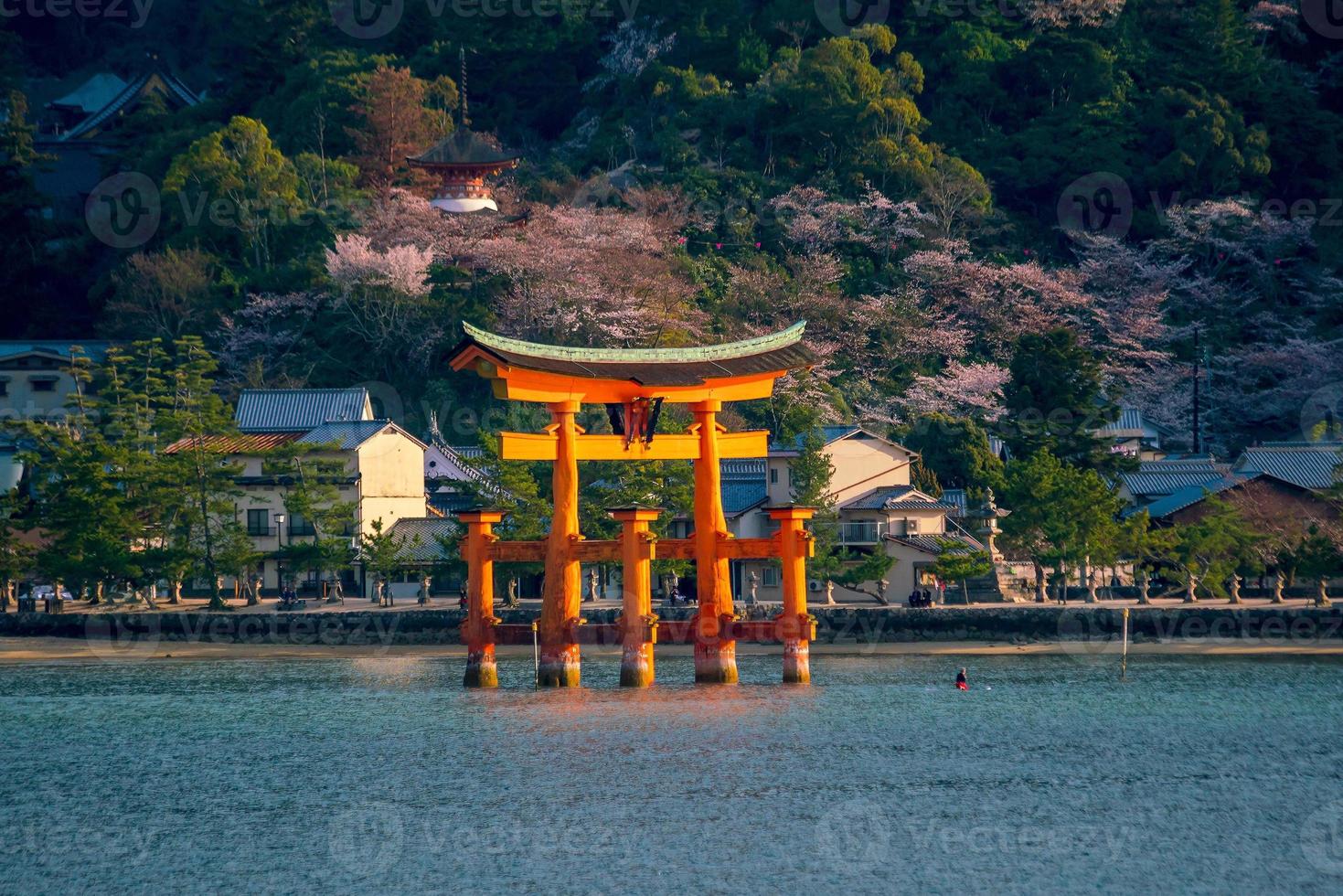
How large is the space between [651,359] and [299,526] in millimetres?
21318

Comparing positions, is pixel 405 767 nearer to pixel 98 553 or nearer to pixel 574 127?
pixel 98 553

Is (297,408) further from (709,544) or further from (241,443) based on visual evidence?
(709,544)

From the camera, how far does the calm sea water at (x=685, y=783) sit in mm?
25797

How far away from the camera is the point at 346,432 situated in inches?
2245

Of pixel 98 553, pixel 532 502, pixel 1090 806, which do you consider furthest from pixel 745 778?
pixel 98 553

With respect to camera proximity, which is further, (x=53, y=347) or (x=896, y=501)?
(x=53, y=347)

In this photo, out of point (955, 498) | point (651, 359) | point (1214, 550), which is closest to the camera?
point (651, 359)

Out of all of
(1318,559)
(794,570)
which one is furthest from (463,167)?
(794,570)

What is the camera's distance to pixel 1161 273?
70625 mm

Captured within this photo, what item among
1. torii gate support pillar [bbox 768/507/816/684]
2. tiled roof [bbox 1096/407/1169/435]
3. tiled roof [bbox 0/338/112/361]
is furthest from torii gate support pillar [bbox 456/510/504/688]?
tiled roof [bbox 0/338/112/361]

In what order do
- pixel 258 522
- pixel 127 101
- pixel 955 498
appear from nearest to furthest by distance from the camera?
pixel 258 522
pixel 955 498
pixel 127 101

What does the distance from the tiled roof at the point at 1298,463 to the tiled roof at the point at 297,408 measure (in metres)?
26.7

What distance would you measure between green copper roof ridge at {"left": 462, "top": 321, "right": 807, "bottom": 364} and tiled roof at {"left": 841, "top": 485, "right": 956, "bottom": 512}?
14.0 meters

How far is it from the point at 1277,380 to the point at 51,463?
137 ft
